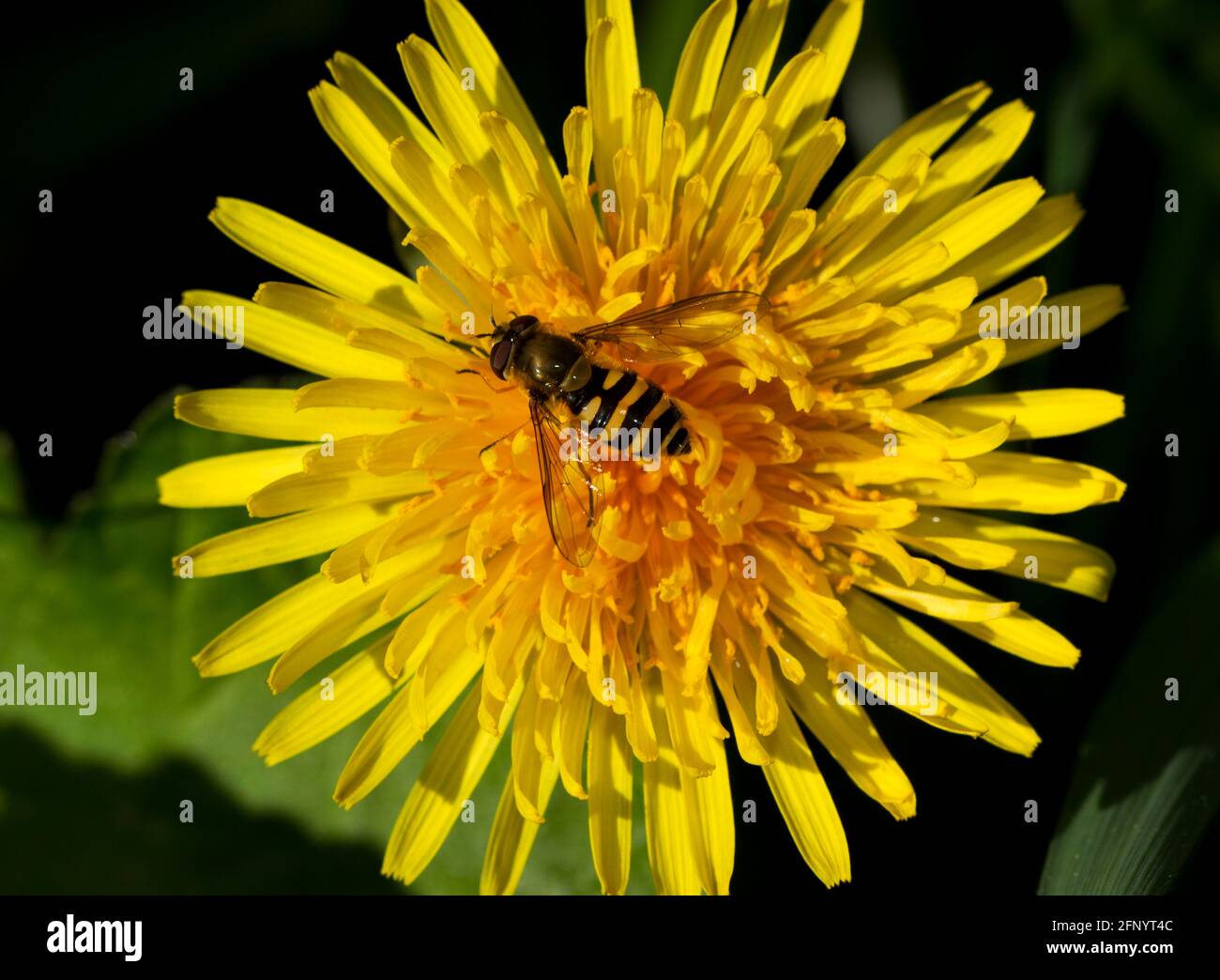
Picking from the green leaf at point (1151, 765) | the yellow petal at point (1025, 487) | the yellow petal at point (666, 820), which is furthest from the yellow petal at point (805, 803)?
the yellow petal at point (1025, 487)

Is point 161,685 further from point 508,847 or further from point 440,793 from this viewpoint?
point 508,847

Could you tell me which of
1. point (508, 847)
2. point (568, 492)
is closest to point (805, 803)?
point (508, 847)

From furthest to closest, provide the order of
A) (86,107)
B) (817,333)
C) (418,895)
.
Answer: (86,107) → (418,895) → (817,333)

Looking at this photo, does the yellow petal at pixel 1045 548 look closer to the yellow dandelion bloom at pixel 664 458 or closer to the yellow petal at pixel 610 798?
the yellow dandelion bloom at pixel 664 458

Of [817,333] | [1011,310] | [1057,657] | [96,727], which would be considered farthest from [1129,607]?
[96,727]

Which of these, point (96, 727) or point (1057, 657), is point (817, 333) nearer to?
point (1057, 657)
